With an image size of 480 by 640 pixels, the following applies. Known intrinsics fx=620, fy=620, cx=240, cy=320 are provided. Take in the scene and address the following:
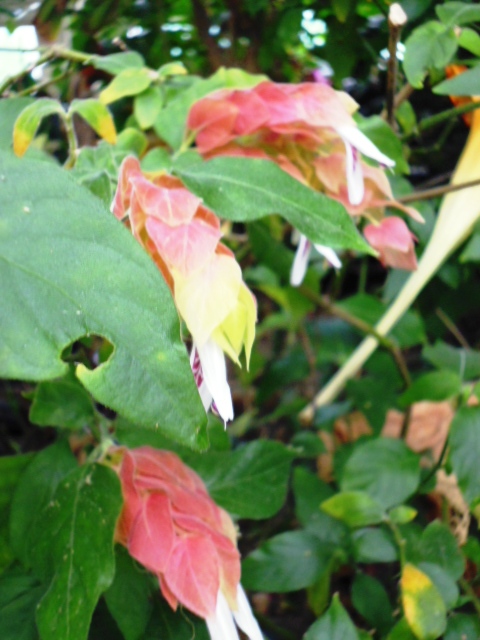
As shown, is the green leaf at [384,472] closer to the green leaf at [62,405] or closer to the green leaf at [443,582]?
the green leaf at [443,582]

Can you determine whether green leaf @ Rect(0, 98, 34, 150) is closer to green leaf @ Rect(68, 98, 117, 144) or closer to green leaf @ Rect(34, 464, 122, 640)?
green leaf @ Rect(68, 98, 117, 144)

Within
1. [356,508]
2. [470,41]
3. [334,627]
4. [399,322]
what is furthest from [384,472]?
[470,41]

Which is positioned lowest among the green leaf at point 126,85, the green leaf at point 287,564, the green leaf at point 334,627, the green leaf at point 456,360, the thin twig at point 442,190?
the green leaf at point 456,360

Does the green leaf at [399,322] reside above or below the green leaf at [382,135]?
below

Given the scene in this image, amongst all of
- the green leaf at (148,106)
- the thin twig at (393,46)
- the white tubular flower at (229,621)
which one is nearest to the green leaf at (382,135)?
the thin twig at (393,46)

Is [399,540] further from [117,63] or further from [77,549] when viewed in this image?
[117,63]

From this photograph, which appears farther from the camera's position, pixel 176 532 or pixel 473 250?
pixel 473 250

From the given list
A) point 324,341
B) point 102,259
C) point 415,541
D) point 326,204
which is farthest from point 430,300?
point 102,259
